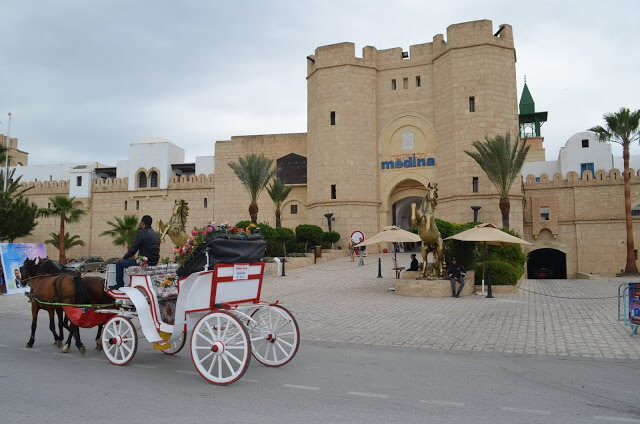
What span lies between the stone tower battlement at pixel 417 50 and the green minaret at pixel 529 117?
2545 centimetres

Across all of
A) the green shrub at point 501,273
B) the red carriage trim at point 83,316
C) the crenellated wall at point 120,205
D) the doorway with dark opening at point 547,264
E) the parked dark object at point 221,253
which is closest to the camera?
the parked dark object at point 221,253

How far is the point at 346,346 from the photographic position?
7.32 m

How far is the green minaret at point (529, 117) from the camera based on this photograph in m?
51.5

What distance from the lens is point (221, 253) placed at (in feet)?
17.5

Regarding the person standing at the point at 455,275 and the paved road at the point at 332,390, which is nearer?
the paved road at the point at 332,390

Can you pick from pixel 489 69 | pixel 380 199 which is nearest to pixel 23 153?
pixel 380 199

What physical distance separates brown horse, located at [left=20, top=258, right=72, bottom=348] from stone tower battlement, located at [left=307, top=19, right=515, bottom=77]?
2722 centimetres

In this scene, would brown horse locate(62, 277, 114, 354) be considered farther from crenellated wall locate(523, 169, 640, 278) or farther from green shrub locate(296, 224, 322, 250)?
crenellated wall locate(523, 169, 640, 278)

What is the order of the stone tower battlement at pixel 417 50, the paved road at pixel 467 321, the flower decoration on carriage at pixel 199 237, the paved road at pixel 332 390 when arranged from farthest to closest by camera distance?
the stone tower battlement at pixel 417 50 → the paved road at pixel 467 321 → the flower decoration on carriage at pixel 199 237 → the paved road at pixel 332 390

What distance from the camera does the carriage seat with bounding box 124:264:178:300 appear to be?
19.2ft

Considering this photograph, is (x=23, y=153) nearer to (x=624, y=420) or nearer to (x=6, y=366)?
(x=6, y=366)

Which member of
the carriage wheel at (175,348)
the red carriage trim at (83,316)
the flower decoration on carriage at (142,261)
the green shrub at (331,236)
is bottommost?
the carriage wheel at (175,348)

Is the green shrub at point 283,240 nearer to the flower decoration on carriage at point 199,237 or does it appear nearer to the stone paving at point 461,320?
the stone paving at point 461,320

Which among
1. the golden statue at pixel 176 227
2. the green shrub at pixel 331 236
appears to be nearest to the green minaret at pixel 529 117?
the green shrub at pixel 331 236
